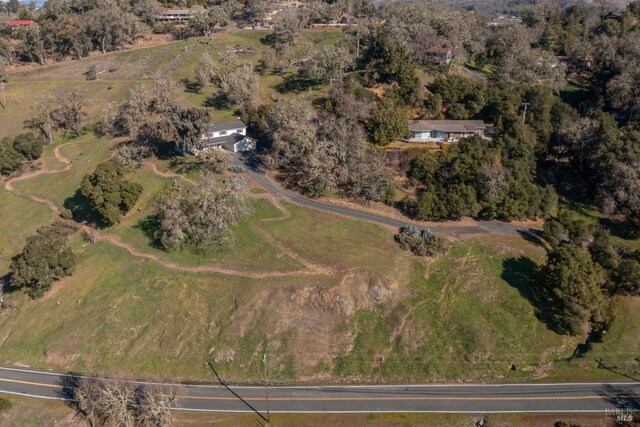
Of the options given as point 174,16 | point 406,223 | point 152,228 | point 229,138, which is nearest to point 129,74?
point 174,16

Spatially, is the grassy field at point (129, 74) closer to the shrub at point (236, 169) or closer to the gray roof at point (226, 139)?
the gray roof at point (226, 139)

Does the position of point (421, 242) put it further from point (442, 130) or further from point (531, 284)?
point (442, 130)

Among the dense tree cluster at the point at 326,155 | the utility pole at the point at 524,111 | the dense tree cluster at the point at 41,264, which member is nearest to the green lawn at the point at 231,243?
the dense tree cluster at the point at 41,264

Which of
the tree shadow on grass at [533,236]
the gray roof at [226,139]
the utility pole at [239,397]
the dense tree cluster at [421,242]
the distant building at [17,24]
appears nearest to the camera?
the utility pole at [239,397]

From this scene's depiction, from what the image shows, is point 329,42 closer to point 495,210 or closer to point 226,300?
point 495,210

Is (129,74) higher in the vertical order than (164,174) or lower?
higher

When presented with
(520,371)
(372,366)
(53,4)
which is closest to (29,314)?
(372,366)

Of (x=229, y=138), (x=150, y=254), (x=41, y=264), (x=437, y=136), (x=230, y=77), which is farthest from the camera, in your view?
(x=230, y=77)
